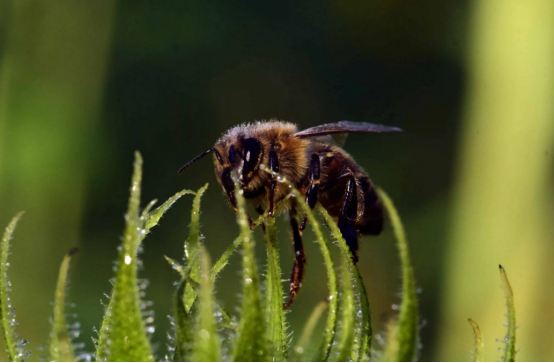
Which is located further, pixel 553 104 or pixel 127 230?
pixel 553 104

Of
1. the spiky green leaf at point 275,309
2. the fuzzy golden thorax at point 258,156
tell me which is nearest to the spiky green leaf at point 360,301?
the spiky green leaf at point 275,309

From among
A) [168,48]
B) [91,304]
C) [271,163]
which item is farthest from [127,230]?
[168,48]

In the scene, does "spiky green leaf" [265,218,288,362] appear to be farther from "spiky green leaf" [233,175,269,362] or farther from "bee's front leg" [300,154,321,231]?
"bee's front leg" [300,154,321,231]

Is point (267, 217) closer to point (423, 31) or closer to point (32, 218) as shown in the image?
point (32, 218)

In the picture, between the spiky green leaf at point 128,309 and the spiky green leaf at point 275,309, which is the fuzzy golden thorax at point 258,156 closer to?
the spiky green leaf at point 275,309

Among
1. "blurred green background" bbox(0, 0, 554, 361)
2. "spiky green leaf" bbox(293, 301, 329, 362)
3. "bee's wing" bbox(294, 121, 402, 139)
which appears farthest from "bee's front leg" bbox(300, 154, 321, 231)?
"blurred green background" bbox(0, 0, 554, 361)

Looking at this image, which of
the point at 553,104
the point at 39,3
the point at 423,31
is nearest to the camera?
the point at 553,104
